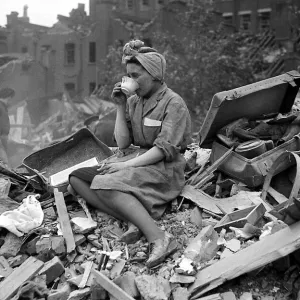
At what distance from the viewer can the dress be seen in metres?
4.47

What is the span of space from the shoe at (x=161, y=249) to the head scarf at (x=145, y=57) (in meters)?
1.46

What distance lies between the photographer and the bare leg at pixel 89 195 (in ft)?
15.1

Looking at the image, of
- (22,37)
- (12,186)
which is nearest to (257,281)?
(12,186)

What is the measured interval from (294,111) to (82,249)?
3.13 metres

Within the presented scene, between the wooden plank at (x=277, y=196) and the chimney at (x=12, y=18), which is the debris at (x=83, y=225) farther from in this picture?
the chimney at (x=12, y=18)

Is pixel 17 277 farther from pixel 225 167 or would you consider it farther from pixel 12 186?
pixel 225 167

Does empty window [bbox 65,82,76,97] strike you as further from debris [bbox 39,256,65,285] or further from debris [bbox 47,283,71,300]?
debris [bbox 47,283,71,300]

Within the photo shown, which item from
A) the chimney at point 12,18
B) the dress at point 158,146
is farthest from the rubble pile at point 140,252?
the chimney at point 12,18

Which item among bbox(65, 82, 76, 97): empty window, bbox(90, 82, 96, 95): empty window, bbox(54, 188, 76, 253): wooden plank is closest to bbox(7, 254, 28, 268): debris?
bbox(54, 188, 76, 253): wooden plank

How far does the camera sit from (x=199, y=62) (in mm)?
19516

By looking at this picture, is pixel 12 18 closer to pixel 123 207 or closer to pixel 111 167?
pixel 111 167

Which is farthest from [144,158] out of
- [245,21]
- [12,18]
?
[245,21]

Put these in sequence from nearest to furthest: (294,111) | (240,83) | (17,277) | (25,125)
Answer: (17,277), (294,111), (240,83), (25,125)

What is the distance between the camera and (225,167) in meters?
5.35
